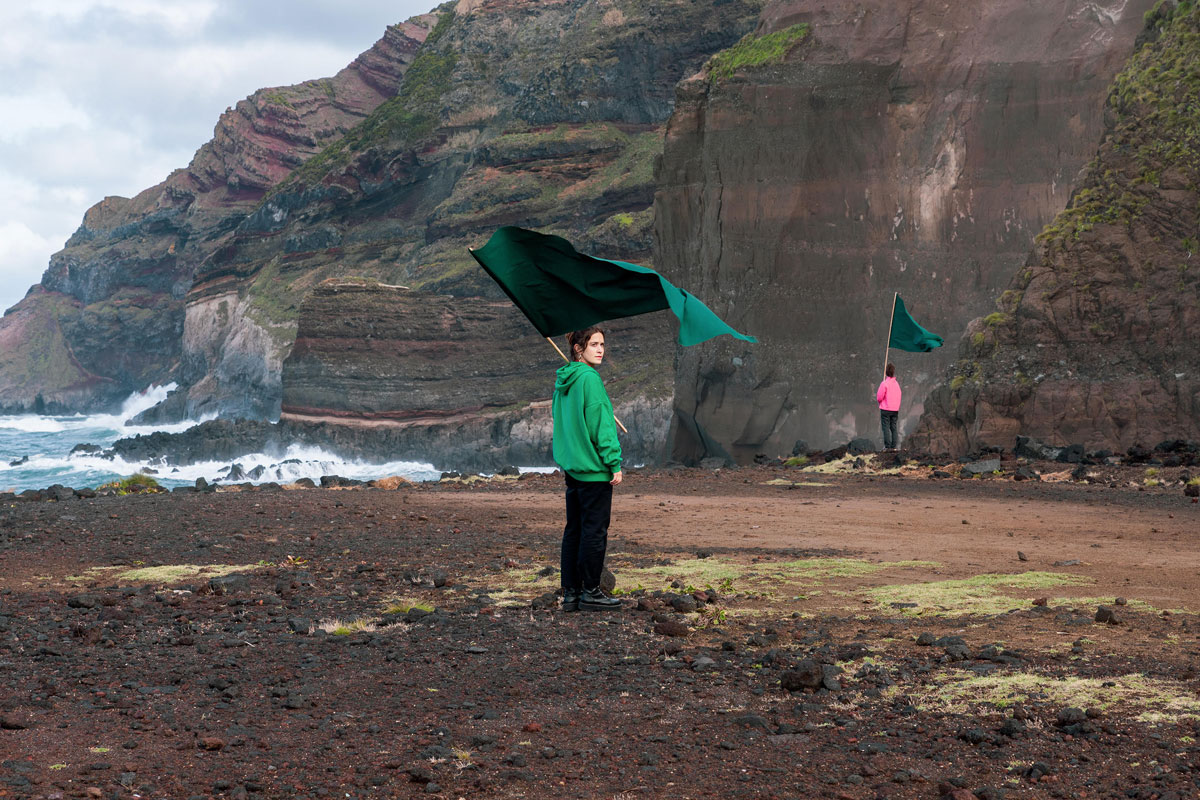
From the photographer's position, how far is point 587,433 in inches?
307

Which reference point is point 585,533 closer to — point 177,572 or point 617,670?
point 617,670

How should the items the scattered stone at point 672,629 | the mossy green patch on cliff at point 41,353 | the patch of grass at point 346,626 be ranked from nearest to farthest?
the scattered stone at point 672,629
the patch of grass at point 346,626
the mossy green patch on cliff at point 41,353

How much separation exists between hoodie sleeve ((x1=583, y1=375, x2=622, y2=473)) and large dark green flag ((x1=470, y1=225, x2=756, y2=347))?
117cm

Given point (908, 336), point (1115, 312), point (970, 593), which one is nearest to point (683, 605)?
point (970, 593)

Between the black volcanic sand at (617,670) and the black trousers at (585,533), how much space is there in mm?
321

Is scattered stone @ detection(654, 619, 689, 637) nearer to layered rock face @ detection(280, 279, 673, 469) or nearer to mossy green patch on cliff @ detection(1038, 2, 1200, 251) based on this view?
mossy green patch on cliff @ detection(1038, 2, 1200, 251)

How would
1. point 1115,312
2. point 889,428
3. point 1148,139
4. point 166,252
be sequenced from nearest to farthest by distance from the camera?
point 1115,312, point 1148,139, point 889,428, point 166,252

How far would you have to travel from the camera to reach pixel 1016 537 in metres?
12.0

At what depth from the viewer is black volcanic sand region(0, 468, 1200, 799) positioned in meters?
4.70

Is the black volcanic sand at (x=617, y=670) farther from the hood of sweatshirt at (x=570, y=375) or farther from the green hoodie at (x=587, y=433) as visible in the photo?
the hood of sweatshirt at (x=570, y=375)

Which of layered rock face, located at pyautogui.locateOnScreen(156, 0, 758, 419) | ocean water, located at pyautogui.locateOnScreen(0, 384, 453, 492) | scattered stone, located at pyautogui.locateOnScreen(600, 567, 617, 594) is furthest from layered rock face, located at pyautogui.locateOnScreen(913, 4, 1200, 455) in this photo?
layered rock face, located at pyautogui.locateOnScreen(156, 0, 758, 419)

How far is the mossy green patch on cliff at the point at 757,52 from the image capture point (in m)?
36.6

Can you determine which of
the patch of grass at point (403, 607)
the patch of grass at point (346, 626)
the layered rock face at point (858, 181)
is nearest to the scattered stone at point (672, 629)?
the patch of grass at point (403, 607)

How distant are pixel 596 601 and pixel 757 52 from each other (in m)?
32.9
